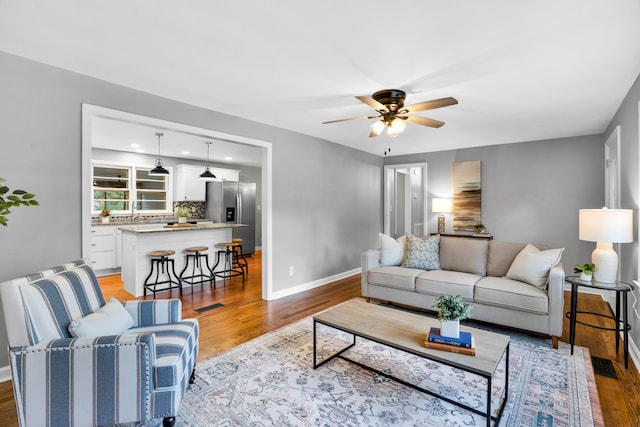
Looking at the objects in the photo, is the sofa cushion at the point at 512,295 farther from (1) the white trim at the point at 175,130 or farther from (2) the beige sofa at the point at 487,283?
(1) the white trim at the point at 175,130

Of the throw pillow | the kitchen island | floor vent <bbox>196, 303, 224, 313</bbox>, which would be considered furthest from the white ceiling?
floor vent <bbox>196, 303, 224, 313</bbox>

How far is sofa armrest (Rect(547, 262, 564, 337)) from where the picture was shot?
2.84 meters

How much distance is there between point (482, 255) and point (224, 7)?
144 inches

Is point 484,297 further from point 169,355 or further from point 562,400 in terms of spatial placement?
point 169,355

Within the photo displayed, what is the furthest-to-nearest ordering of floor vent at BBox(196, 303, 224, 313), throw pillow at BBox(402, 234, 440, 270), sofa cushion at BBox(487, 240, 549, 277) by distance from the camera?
1. throw pillow at BBox(402, 234, 440, 270)
2. floor vent at BBox(196, 303, 224, 313)
3. sofa cushion at BBox(487, 240, 549, 277)

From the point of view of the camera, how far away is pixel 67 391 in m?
1.61

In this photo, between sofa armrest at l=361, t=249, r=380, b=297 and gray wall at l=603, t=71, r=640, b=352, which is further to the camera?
sofa armrest at l=361, t=249, r=380, b=297

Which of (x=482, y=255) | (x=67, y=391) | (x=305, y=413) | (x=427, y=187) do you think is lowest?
(x=305, y=413)

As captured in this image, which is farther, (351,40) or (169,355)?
(351,40)

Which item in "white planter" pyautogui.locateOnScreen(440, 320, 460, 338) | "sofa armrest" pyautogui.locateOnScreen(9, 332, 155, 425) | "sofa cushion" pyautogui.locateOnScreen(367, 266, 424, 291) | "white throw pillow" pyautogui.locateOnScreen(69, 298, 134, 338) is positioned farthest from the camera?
"sofa cushion" pyautogui.locateOnScreen(367, 266, 424, 291)

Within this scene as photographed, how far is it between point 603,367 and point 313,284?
11.3 feet

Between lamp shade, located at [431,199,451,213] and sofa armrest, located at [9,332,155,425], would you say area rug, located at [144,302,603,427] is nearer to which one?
sofa armrest, located at [9,332,155,425]

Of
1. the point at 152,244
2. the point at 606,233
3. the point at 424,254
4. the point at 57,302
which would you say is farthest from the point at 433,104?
the point at 152,244

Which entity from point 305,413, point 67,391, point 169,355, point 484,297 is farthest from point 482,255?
point 67,391
